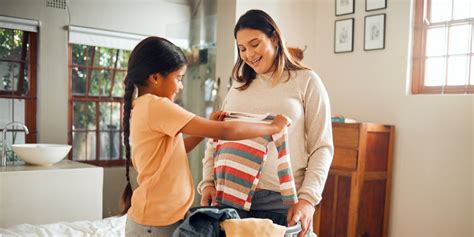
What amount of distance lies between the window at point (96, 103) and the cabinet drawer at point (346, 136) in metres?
2.21

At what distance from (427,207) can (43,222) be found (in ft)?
8.44

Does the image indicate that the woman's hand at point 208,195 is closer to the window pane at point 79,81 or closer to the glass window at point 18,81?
the glass window at point 18,81

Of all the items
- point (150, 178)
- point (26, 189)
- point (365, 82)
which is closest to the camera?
point (150, 178)

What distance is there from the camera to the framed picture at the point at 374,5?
320cm

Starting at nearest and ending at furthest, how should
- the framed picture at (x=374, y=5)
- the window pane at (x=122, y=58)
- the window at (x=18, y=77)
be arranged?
the framed picture at (x=374, y=5), the window at (x=18, y=77), the window pane at (x=122, y=58)

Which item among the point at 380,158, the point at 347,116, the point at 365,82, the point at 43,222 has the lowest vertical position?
the point at 43,222

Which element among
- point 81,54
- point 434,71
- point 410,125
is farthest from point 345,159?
point 81,54

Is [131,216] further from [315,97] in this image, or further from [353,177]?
[353,177]

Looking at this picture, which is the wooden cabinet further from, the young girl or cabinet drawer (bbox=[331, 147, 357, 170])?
the young girl

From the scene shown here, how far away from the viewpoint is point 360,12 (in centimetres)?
335

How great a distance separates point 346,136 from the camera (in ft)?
9.66

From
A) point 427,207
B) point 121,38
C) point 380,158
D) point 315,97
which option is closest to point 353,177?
point 380,158

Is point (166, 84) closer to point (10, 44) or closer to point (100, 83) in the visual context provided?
point (10, 44)

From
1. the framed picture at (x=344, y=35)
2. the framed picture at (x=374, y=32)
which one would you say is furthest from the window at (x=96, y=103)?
the framed picture at (x=374, y=32)
